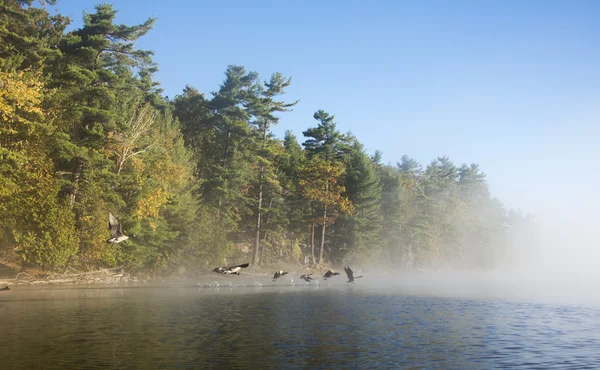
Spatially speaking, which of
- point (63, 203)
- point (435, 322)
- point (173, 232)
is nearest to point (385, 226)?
point (173, 232)

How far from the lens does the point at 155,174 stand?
193 feet

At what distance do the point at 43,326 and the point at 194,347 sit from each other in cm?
898

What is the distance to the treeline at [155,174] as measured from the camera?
48688 millimetres

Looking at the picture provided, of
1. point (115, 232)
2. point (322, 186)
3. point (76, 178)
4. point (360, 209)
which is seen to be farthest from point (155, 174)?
point (360, 209)

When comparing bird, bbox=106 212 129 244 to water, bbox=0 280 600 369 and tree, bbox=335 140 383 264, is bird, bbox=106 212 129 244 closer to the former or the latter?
water, bbox=0 280 600 369

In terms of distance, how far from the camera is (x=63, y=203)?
50938 mm

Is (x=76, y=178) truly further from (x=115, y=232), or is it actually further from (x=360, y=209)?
(x=360, y=209)

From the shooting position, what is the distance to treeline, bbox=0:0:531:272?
48.7 metres

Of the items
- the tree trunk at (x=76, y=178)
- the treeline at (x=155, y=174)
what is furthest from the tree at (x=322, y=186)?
the tree trunk at (x=76, y=178)

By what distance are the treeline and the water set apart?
33.5ft

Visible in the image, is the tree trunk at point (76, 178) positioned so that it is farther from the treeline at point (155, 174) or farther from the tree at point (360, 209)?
the tree at point (360, 209)

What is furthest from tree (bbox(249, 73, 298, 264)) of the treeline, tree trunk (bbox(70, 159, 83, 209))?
tree trunk (bbox(70, 159, 83, 209))

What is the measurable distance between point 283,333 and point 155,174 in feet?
119

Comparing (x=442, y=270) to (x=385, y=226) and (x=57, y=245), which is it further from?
(x=57, y=245)
